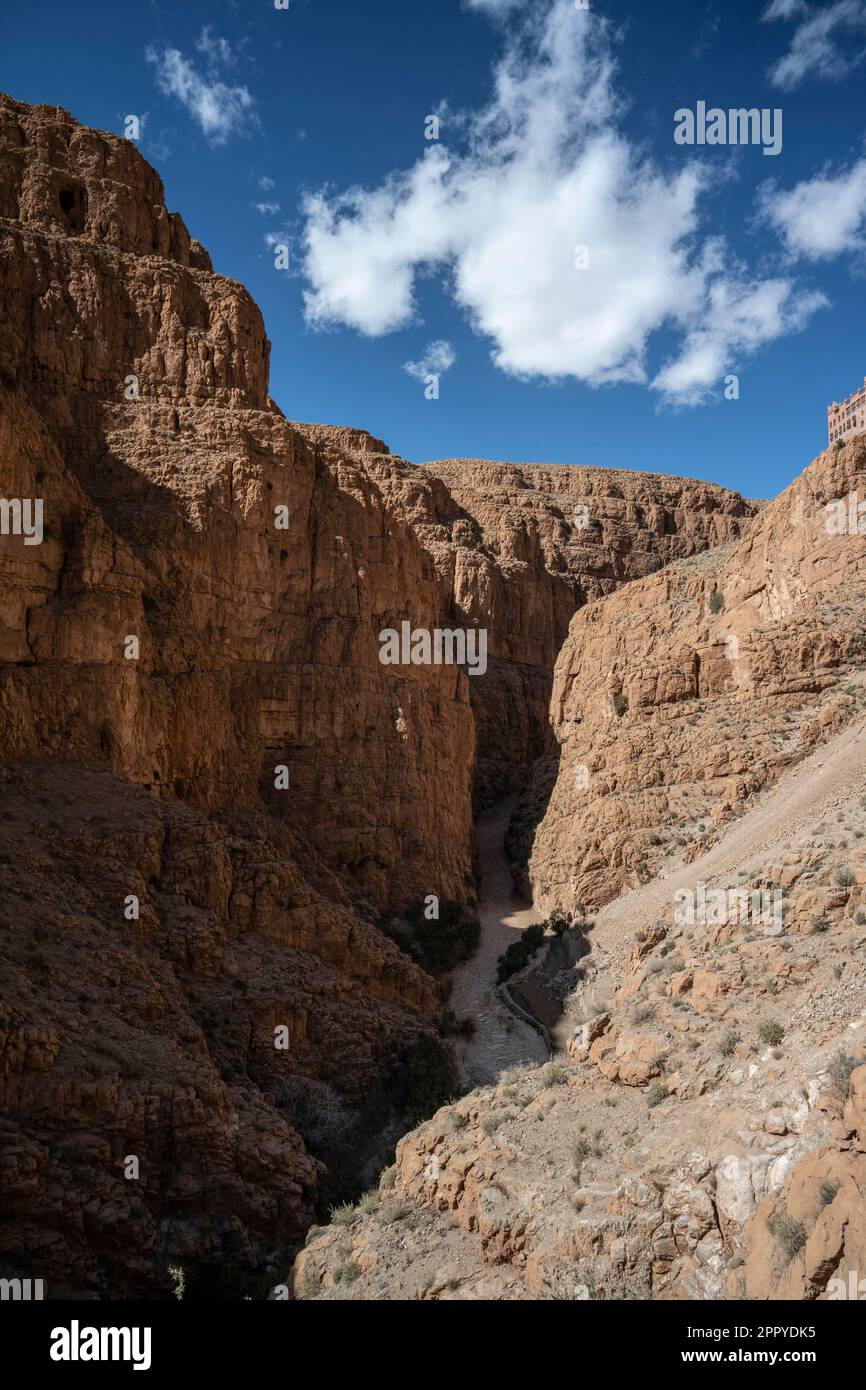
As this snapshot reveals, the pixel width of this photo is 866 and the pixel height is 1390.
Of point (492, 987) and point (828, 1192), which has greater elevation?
point (828, 1192)

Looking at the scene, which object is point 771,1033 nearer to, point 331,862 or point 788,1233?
point 788,1233

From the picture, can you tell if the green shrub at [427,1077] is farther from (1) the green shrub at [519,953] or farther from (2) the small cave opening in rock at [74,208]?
(2) the small cave opening in rock at [74,208]

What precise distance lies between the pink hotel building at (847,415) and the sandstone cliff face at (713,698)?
16918 millimetres

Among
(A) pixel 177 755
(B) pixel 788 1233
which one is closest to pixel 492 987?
(A) pixel 177 755

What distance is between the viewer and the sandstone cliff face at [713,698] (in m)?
33.8

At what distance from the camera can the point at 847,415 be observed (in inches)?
2269

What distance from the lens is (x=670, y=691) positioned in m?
38.9

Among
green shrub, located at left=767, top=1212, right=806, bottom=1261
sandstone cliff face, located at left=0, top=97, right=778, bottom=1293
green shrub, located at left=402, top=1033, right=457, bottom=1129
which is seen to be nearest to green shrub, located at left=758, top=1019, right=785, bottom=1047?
green shrub, located at left=767, top=1212, right=806, bottom=1261

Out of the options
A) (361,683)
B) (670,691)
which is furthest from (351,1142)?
(670,691)

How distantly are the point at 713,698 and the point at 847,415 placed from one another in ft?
97.0

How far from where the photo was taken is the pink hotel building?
54.1 m

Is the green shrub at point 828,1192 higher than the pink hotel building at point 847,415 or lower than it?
lower

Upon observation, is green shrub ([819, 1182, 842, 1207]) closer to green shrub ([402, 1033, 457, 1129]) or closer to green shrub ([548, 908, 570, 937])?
green shrub ([402, 1033, 457, 1129])

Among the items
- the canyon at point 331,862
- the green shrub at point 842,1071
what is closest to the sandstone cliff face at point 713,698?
the canyon at point 331,862
